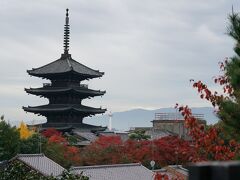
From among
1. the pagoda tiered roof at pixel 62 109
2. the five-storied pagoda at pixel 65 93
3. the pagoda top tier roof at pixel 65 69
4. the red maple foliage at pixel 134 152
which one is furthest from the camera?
the pagoda top tier roof at pixel 65 69

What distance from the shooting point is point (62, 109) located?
1833 inches

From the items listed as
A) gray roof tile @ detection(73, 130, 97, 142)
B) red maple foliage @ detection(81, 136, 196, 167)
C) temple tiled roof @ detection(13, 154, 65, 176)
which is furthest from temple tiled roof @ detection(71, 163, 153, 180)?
gray roof tile @ detection(73, 130, 97, 142)

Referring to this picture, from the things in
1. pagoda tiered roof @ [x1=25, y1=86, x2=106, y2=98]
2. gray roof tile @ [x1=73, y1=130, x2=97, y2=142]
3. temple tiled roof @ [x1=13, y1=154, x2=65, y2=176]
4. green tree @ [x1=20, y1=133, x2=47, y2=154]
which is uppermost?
pagoda tiered roof @ [x1=25, y1=86, x2=106, y2=98]

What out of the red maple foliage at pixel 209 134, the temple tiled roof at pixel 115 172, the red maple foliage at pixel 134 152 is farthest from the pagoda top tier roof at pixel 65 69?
the red maple foliage at pixel 209 134

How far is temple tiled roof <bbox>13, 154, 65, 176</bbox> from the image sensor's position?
21.0 meters

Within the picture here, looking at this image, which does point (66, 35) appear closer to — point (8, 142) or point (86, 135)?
point (86, 135)

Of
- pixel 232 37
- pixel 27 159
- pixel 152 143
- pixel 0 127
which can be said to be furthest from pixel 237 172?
pixel 152 143

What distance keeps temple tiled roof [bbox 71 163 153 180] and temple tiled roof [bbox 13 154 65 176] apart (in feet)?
3.45

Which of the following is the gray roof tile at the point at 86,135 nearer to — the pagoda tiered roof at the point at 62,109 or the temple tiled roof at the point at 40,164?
the pagoda tiered roof at the point at 62,109

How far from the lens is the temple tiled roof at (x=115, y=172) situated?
22.3 metres

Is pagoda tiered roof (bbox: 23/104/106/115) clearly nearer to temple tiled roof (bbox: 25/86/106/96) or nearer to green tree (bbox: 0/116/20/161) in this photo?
temple tiled roof (bbox: 25/86/106/96)

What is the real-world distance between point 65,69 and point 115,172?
26.3 meters

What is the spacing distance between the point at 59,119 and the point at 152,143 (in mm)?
16204

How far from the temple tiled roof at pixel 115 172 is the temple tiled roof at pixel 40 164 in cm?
105
